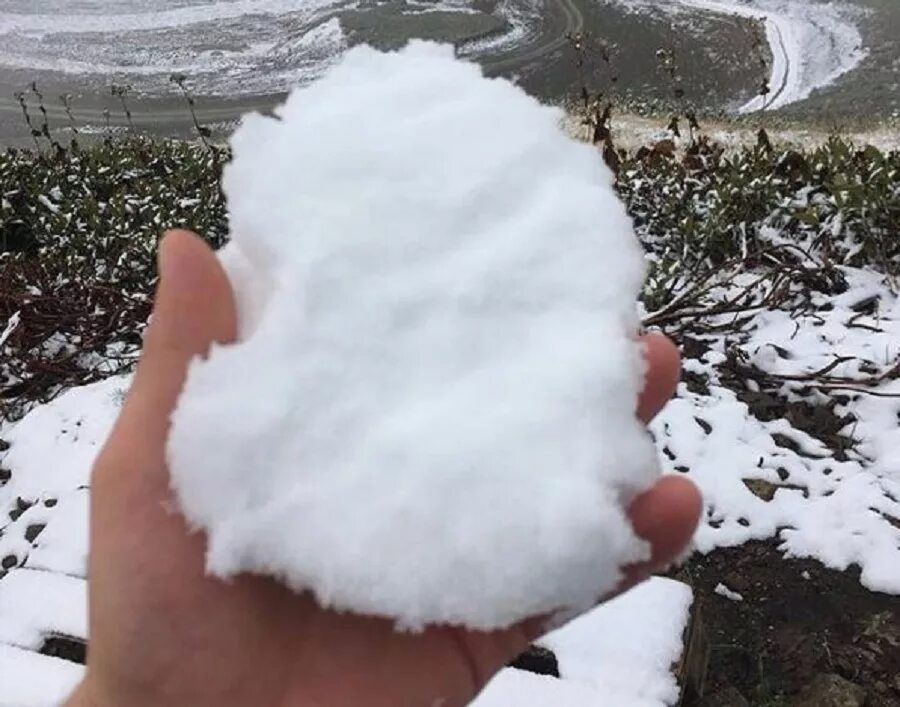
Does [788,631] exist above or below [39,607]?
below

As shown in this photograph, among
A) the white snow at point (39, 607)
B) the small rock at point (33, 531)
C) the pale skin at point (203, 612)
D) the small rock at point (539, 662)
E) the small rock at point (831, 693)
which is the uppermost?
the pale skin at point (203, 612)

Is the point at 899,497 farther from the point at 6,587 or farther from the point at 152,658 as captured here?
the point at 6,587

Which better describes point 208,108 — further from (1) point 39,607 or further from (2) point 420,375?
(2) point 420,375

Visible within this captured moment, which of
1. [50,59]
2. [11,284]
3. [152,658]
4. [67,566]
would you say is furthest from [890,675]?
[50,59]

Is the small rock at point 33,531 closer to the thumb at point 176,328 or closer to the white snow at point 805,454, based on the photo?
the thumb at point 176,328

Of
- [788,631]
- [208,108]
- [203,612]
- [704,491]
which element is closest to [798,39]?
[208,108]

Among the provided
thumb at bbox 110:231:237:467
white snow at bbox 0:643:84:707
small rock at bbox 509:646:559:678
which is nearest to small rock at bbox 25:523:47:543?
white snow at bbox 0:643:84:707

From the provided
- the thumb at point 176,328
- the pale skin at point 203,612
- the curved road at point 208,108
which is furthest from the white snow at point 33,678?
the curved road at point 208,108

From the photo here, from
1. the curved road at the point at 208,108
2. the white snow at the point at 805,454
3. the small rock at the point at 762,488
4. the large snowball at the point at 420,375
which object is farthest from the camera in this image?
the curved road at the point at 208,108
